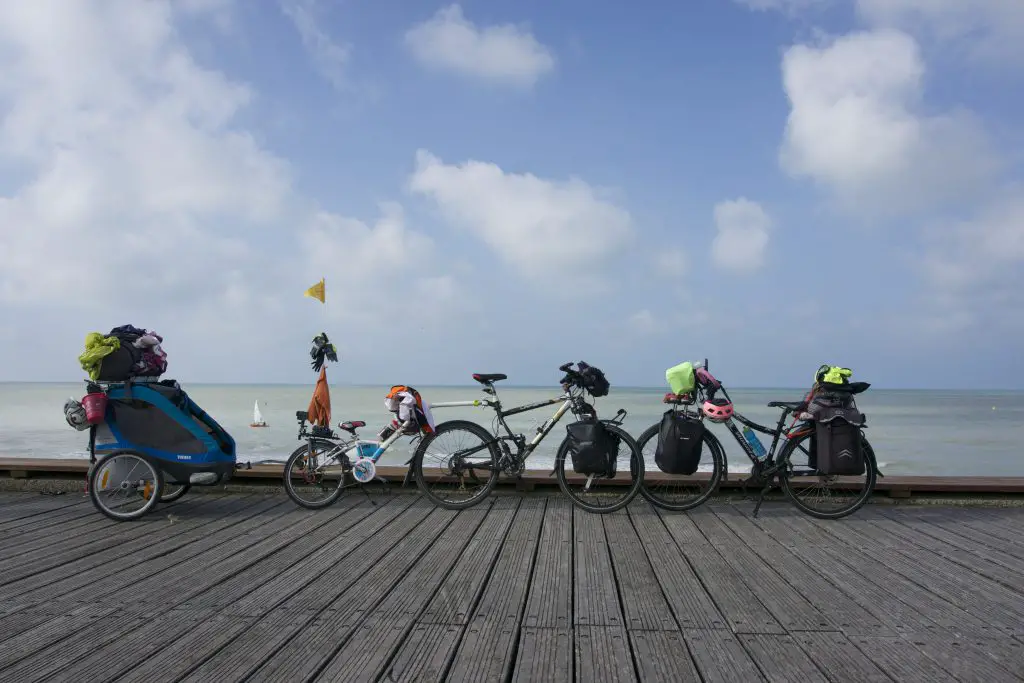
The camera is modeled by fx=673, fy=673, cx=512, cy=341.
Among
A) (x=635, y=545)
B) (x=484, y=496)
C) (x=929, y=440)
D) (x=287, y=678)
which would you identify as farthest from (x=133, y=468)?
(x=929, y=440)

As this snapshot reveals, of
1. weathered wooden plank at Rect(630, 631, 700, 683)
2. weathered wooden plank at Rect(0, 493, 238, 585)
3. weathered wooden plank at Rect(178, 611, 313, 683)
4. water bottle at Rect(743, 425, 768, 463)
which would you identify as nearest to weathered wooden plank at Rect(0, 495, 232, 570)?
weathered wooden plank at Rect(0, 493, 238, 585)

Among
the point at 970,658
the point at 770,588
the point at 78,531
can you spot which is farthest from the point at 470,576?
the point at 78,531

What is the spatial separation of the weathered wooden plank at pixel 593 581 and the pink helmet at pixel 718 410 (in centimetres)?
117

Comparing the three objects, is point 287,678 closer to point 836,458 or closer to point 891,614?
point 891,614

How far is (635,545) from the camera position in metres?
4.11

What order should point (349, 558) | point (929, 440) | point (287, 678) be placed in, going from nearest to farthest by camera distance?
point (287, 678) → point (349, 558) → point (929, 440)

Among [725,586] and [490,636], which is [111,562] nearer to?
[490,636]

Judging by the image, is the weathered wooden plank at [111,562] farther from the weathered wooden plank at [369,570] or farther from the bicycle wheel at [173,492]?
the weathered wooden plank at [369,570]

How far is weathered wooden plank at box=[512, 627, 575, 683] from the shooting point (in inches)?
89.7

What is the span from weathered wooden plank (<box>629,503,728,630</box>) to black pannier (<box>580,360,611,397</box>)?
98 centimetres

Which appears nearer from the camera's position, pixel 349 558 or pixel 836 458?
pixel 349 558

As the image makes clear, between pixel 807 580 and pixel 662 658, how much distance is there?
1386mm

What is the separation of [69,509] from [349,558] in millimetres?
2860

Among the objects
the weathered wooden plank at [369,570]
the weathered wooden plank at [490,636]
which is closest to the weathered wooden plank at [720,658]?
the weathered wooden plank at [490,636]
